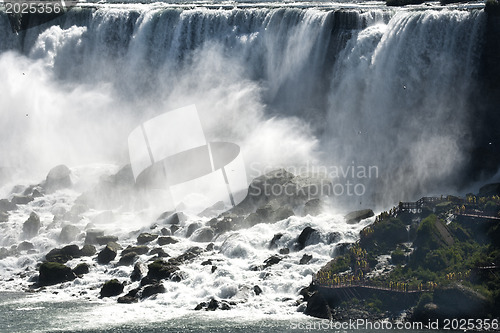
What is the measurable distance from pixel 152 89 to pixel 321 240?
91.3 ft

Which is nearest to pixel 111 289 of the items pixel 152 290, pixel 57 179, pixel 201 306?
pixel 152 290

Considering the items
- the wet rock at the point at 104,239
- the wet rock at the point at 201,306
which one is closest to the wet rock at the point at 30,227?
the wet rock at the point at 104,239

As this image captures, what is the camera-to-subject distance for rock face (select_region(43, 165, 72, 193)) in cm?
6262

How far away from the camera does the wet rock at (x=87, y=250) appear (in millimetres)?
51188

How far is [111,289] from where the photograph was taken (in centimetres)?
4559

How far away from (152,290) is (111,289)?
2333 mm

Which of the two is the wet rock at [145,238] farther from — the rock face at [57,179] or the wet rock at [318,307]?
the wet rock at [318,307]

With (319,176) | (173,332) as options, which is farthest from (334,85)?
(173,332)

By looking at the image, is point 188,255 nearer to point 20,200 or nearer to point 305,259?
point 305,259

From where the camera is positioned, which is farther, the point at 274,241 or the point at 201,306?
the point at 274,241

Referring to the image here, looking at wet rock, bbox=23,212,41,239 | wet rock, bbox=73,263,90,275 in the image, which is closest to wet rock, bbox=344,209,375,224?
wet rock, bbox=73,263,90,275

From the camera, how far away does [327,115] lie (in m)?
60.6

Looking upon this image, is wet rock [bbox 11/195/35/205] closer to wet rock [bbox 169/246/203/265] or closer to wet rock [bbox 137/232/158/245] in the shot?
wet rock [bbox 137/232/158/245]

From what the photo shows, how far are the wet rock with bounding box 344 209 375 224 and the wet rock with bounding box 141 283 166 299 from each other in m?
11.2
